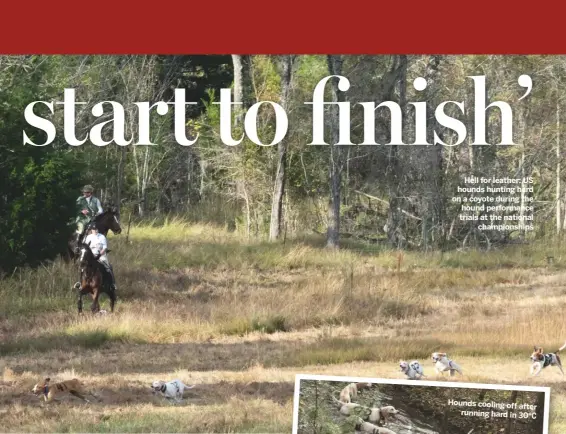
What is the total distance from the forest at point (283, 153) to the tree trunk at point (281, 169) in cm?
1

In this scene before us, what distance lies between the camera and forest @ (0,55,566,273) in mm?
9531

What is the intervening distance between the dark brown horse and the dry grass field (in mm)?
99

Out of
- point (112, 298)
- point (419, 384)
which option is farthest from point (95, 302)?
point (419, 384)

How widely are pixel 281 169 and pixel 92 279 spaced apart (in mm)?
1937

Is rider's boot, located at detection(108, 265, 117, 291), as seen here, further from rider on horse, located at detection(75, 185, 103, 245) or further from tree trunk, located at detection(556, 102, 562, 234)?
tree trunk, located at detection(556, 102, 562, 234)

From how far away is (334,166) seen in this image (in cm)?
1009

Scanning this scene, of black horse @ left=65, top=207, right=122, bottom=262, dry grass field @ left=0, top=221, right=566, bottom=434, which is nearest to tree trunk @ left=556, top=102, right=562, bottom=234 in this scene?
dry grass field @ left=0, top=221, right=566, bottom=434

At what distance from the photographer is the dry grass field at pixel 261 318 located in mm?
9492

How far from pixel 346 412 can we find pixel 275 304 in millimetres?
2070

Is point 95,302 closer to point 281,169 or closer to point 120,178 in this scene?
point 120,178

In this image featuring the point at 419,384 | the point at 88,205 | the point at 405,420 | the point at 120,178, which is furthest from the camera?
the point at 88,205

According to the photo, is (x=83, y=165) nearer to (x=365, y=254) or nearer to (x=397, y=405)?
(x=365, y=254)

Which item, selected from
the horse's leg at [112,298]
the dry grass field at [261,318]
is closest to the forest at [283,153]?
the dry grass field at [261,318]

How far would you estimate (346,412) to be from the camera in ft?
27.0
